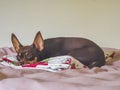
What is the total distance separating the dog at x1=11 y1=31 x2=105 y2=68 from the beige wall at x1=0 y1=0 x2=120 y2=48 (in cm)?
62

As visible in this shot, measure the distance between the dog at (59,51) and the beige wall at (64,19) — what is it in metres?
0.62

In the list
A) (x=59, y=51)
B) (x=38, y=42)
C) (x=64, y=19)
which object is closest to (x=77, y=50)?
(x=59, y=51)

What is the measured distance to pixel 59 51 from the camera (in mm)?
1433

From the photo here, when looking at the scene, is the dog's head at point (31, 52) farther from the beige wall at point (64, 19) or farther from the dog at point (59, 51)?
the beige wall at point (64, 19)

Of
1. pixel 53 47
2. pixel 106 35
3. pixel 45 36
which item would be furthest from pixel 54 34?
pixel 53 47

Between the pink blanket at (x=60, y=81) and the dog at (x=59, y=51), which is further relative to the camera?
the dog at (x=59, y=51)

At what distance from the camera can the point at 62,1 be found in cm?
206

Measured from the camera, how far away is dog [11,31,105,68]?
1354mm

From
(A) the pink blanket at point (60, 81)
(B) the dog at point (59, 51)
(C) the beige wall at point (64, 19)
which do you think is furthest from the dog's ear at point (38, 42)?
(C) the beige wall at point (64, 19)

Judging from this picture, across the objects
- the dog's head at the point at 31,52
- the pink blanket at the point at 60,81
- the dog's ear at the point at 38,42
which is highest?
the dog's ear at the point at 38,42

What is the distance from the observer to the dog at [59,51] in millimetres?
1354

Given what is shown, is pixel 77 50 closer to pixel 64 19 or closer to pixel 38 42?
pixel 38 42

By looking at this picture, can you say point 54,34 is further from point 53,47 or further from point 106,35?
point 53,47

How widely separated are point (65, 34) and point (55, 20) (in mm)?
149
